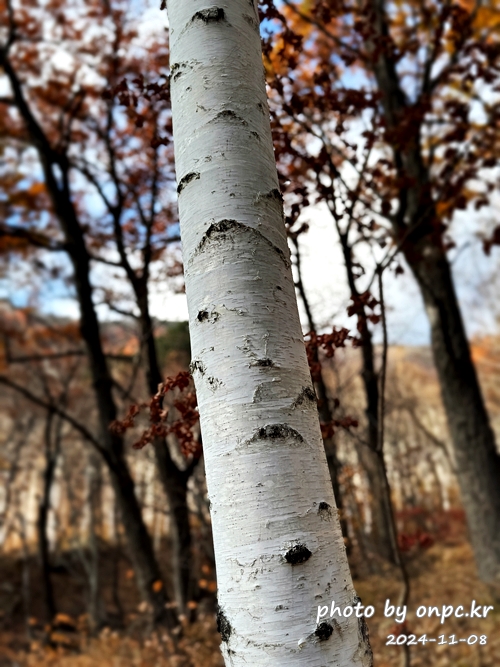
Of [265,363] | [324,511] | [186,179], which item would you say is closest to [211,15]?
[186,179]

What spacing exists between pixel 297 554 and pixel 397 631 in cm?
203

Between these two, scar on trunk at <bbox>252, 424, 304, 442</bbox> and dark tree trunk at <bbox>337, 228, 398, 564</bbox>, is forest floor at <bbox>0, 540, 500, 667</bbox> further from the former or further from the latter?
scar on trunk at <bbox>252, 424, 304, 442</bbox>

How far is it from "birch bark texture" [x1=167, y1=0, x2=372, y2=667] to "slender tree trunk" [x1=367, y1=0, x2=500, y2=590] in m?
4.00

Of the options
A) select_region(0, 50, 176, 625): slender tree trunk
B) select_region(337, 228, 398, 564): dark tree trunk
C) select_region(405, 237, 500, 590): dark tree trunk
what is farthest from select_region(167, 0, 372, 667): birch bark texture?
select_region(0, 50, 176, 625): slender tree trunk

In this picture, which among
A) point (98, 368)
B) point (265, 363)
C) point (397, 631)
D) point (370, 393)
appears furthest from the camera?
point (98, 368)

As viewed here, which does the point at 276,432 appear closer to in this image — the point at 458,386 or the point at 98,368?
the point at 458,386

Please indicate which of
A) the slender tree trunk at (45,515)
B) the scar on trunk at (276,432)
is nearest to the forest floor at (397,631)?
the scar on trunk at (276,432)

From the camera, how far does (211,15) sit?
1119 millimetres

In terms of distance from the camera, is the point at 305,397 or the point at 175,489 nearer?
the point at 305,397

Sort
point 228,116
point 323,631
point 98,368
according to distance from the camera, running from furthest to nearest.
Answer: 1. point 98,368
2. point 228,116
3. point 323,631

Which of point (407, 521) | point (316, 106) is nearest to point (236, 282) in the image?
point (316, 106)

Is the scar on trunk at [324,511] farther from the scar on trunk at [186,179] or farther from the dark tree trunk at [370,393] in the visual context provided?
the dark tree trunk at [370,393]

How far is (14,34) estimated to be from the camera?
18.7 ft

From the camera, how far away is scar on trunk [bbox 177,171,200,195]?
1.02 metres
